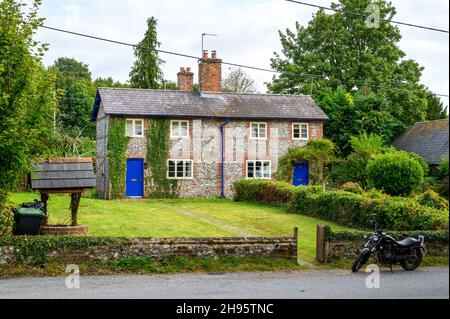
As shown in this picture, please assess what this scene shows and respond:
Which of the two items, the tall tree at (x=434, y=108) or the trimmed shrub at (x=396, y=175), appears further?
the tall tree at (x=434, y=108)

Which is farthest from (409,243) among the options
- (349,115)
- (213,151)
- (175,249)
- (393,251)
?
(349,115)

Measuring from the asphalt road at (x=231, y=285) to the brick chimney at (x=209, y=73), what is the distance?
26770mm

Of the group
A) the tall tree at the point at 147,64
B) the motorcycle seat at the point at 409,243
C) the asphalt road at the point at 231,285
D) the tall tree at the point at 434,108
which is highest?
the tall tree at the point at 147,64

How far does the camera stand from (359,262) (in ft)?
45.3

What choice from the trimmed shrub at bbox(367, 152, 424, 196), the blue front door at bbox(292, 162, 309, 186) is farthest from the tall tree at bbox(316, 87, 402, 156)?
the trimmed shrub at bbox(367, 152, 424, 196)

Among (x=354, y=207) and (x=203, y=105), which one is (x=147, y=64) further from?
(x=354, y=207)

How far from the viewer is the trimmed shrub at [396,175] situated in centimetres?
2716

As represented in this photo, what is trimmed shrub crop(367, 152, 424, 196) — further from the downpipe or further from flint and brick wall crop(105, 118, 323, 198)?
the downpipe

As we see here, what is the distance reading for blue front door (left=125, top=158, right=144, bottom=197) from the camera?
36688mm

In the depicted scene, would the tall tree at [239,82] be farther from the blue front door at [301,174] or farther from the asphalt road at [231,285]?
the asphalt road at [231,285]

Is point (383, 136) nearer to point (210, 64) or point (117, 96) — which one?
point (210, 64)

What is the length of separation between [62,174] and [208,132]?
21.9m

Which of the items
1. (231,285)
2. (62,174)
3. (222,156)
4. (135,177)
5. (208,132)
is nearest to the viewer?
(231,285)

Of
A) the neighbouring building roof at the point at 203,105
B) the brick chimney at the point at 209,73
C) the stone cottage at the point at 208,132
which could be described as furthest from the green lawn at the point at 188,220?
the brick chimney at the point at 209,73
